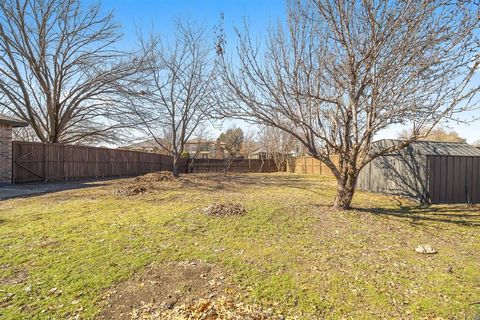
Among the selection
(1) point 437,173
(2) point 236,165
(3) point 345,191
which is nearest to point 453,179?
(1) point 437,173

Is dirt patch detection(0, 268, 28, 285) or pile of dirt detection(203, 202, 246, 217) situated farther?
pile of dirt detection(203, 202, 246, 217)

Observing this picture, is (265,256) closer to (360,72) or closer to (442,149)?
(360,72)

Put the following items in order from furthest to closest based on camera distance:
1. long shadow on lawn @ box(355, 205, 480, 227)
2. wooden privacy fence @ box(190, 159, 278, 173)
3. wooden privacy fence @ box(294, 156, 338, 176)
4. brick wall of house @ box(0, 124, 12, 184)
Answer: wooden privacy fence @ box(190, 159, 278, 173) → wooden privacy fence @ box(294, 156, 338, 176) → brick wall of house @ box(0, 124, 12, 184) → long shadow on lawn @ box(355, 205, 480, 227)

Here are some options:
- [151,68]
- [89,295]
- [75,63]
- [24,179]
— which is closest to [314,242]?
[89,295]

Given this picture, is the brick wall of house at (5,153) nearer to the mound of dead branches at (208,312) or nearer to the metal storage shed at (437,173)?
the mound of dead branches at (208,312)

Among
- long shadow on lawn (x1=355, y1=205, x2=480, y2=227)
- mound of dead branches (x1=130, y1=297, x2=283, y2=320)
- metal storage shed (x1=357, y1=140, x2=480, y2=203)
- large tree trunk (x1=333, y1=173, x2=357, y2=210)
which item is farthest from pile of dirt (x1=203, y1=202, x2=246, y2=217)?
metal storage shed (x1=357, y1=140, x2=480, y2=203)

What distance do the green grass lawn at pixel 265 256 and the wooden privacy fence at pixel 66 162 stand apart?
563cm

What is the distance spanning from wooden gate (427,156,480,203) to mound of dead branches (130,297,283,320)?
328 inches

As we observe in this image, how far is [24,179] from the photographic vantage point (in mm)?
11133

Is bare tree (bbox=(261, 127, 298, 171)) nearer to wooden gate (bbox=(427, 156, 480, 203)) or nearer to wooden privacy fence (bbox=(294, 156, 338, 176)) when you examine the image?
wooden privacy fence (bbox=(294, 156, 338, 176))

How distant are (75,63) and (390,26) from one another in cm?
1438

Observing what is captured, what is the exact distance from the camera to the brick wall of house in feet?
33.2

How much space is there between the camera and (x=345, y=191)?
6.32 metres

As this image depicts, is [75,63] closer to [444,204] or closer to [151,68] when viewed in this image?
[151,68]
